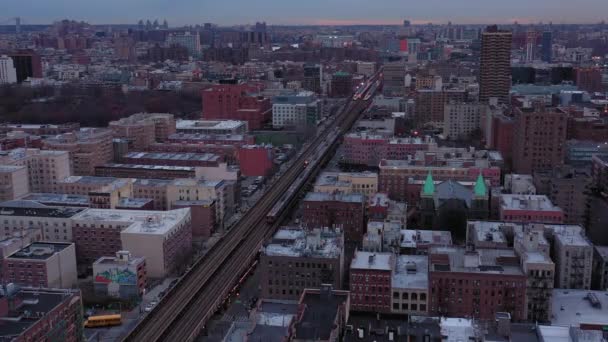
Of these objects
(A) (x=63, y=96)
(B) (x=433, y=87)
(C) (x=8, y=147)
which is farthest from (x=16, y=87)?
(B) (x=433, y=87)

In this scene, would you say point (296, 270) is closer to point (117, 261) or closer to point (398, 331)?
point (398, 331)

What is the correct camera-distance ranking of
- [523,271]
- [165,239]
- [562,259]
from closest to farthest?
[523,271] < [562,259] < [165,239]

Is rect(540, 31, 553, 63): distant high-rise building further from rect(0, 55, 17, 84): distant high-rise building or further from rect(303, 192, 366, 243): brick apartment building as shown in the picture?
rect(303, 192, 366, 243): brick apartment building

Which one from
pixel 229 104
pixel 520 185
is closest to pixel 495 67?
Answer: pixel 229 104

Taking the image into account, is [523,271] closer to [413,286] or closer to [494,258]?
[494,258]

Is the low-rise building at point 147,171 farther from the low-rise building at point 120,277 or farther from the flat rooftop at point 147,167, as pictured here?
the low-rise building at point 120,277

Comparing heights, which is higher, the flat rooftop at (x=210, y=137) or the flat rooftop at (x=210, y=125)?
the flat rooftop at (x=210, y=125)

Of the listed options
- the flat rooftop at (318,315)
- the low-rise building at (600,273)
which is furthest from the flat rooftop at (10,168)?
the low-rise building at (600,273)
